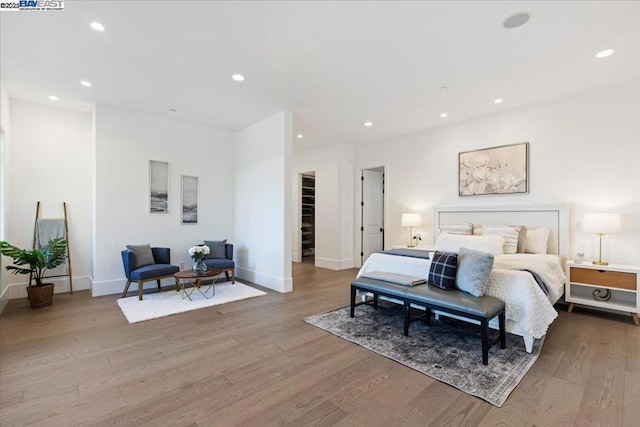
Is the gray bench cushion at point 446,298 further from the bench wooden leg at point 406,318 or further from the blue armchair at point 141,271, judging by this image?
the blue armchair at point 141,271

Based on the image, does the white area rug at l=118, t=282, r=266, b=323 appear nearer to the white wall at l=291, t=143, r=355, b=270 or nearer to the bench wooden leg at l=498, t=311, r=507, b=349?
the white wall at l=291, t=143, r=355, b=270

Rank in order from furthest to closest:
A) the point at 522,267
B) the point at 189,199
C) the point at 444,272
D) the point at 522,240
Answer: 1. the point at 189,199
2. the point at 522,240
3. the point at 522,267
4. the point at 444,272

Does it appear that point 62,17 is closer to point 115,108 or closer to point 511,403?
point 115,108

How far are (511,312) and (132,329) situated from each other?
153 inches

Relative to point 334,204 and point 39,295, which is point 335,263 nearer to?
point 334,204

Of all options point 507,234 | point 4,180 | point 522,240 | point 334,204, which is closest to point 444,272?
point 507,234

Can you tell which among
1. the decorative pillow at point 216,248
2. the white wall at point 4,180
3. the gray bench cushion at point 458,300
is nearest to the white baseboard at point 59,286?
the white wall at point 4,180

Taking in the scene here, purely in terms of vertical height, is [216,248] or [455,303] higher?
[216,248]

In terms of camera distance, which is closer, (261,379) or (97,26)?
(261,379)

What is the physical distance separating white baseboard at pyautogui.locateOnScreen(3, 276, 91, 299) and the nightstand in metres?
7.21

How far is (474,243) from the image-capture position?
4070 mm

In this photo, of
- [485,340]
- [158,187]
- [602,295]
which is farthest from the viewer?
[158,187]

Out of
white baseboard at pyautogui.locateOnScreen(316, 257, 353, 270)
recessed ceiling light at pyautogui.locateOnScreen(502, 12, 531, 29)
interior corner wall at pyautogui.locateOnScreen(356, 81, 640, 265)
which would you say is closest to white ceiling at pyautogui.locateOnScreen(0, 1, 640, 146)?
recessed ceiling light at pyautogui.locateOnScreen(502, 12, 531, 29)

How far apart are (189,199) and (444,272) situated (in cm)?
454
